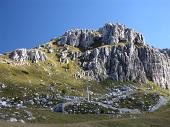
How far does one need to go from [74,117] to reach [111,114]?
2651 centimetres

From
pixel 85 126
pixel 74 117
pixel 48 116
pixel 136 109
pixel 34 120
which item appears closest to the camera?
pixel 85 126

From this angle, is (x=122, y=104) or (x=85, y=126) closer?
(x=85, y=126)

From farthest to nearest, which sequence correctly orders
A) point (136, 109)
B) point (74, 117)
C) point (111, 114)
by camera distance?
point (136, 109) → point (111, 114) → point (74, 117)

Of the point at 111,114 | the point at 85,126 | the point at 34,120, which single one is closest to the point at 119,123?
the point at 85,126

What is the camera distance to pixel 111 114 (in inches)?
6186

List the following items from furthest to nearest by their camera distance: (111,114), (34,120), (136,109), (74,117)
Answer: (136,109), (111,114), (74,117), (34,120)

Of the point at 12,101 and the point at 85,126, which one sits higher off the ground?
the point at 12,101

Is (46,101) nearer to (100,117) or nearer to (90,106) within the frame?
(90,106)

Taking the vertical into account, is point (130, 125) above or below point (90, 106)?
below

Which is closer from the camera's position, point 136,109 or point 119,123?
point 119,123

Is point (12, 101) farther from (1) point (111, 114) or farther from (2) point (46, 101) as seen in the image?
(1) point (111, 114)

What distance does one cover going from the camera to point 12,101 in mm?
187250

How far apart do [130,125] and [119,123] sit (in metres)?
3.66

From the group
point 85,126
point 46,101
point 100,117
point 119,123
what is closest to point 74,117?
point 100,117
